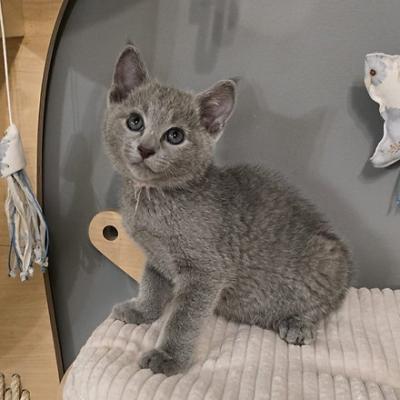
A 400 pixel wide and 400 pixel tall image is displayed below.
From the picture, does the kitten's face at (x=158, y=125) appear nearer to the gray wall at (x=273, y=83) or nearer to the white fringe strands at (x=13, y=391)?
the gray wall at (x=273, y=83)

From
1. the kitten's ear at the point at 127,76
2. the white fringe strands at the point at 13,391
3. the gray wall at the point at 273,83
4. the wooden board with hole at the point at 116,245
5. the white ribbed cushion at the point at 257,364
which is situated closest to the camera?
the white ribbed cushion at the point at 257,364

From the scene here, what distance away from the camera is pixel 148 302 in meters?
1.04

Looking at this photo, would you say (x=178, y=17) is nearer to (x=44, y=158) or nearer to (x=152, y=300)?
(x=44, y=158)

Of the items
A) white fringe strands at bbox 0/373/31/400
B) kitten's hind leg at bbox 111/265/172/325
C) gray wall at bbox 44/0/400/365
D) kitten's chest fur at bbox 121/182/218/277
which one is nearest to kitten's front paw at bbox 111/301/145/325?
kitten's hind leg at bbox 111/265/172/325

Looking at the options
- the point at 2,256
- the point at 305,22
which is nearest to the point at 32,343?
the point at 2,256

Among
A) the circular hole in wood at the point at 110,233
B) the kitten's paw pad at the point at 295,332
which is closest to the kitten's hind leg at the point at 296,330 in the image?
the kitten's paw pad at the point at 295,332

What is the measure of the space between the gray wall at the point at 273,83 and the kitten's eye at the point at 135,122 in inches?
11.8

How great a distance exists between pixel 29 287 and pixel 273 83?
0.77m

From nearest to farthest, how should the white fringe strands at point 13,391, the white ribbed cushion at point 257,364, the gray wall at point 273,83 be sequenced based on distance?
the white ribbed cushion at point 257,364
the gray wall at point 273,83
the white fringe strands at point 13,391

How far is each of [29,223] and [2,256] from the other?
239 millimetres

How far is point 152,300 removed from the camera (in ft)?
3.43

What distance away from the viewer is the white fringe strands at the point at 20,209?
960mm

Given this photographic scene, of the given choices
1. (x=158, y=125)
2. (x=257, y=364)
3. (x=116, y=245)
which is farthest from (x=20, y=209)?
(x=257, y=364)

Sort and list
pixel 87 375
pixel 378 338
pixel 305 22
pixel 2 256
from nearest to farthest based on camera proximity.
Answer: pixel 87 375, pixel 378 338, pixel 305 22, pixel 2 256
